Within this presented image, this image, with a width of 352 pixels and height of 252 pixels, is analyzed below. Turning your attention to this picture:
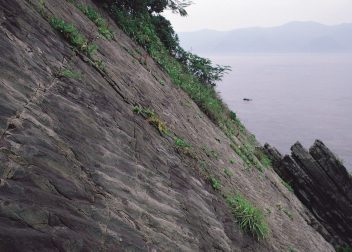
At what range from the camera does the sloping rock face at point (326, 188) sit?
21250mm

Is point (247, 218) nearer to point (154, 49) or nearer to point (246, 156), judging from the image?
point (246, 156)

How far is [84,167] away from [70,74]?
2.36 m

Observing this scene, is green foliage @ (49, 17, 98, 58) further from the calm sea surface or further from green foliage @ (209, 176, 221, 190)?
the calm sea surface

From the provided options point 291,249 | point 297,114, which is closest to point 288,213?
point 291,249

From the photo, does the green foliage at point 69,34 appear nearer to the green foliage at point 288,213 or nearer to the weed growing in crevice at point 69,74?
the weed growing in crevice at point 69,74

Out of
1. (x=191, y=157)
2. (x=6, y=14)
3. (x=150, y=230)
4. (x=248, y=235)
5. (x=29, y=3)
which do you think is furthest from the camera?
(x=191, y=157)

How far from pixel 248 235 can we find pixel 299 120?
2158 inches

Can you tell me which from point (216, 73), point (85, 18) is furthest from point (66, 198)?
point (216, 73)

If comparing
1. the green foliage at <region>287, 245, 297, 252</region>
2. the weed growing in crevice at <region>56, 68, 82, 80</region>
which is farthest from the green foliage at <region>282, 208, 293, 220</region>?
the weed growing in crevice at <region>56, 68, 82, 80</region>

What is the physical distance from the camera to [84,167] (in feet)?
19.4

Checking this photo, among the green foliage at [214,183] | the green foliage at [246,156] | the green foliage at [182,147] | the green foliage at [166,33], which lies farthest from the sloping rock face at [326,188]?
the green foliage at [182,147]

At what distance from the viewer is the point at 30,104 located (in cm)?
577

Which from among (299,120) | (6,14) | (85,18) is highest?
(299,120)

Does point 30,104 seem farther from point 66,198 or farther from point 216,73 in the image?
point 216,73
